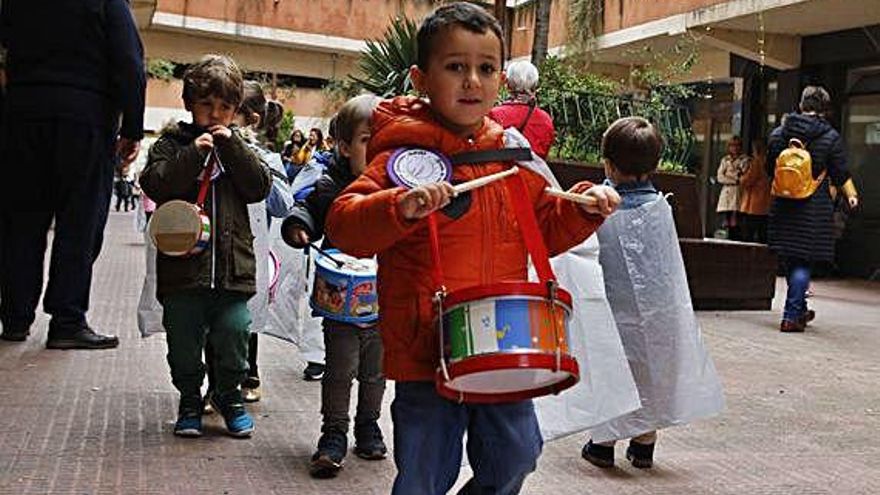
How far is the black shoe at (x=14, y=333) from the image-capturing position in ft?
22.0

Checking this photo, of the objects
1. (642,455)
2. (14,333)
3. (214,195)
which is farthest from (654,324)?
(14,333)

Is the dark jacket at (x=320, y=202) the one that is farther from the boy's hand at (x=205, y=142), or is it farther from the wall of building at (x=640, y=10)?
the wall of building at (x=640, y=10)

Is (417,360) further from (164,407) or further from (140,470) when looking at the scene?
(164,407)

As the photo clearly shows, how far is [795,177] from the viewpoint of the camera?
31.8 ft

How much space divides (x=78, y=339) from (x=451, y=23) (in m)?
4.40

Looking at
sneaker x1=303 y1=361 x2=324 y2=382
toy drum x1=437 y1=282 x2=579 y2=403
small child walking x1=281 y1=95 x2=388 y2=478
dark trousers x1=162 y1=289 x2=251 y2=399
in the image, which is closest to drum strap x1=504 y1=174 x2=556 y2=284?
toy drum x1=437 y1=282 x2=579 y2=403

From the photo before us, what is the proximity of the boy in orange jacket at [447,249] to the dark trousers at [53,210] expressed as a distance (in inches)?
157

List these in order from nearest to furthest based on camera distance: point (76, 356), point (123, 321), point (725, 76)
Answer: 1. point (76, 356)
2. point (123, 321)
3. point (725, 76)

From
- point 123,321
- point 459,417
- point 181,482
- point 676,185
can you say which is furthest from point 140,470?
point 676,185

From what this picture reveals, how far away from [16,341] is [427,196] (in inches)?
190

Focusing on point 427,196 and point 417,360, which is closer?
point 427,196

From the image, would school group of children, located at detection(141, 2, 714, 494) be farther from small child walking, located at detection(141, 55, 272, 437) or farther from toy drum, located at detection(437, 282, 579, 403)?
small child walking, located at detection(141, 55, 272, 437)

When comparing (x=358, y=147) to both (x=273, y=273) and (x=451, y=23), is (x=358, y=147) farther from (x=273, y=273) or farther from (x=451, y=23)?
(x=451, y=23)

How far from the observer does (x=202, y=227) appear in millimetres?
4520
